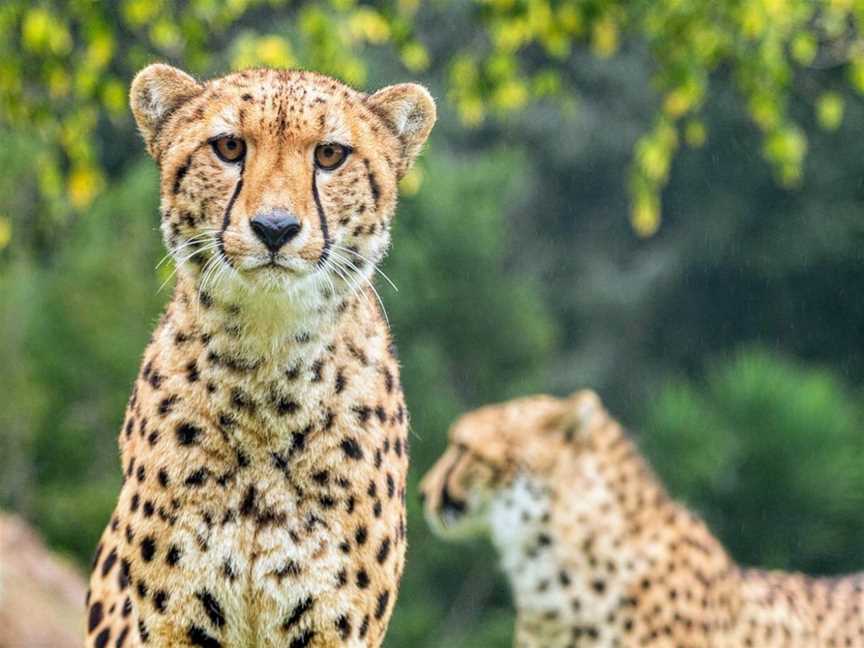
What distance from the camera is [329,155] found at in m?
3.01

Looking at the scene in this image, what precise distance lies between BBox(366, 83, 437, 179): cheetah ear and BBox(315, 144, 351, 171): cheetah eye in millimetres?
239

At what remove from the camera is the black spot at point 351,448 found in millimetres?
3115

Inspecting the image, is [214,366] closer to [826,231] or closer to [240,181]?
[240,181]

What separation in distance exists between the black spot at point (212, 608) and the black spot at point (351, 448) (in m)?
0.37

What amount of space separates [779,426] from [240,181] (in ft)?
32.4

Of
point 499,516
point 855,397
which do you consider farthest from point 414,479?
point 499,516

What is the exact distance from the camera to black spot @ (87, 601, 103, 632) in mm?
3361

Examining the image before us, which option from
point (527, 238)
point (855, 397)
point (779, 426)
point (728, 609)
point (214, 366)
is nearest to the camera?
point (214, 366)

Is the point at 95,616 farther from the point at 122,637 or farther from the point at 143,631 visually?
the point at 143,631

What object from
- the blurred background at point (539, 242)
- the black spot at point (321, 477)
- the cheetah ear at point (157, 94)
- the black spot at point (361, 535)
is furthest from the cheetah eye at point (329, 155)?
the blurred background at point (539, 242)

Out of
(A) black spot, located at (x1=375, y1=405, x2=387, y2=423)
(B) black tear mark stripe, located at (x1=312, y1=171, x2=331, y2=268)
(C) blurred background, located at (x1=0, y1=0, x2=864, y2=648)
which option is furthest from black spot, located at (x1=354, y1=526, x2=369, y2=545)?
(C) blurred background, located at (x1=0, y1=0, x2=864, y2=648)

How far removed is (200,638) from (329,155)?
936 millimetres

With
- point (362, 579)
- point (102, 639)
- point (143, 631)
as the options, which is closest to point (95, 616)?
point (102, 639)

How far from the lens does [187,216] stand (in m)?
3.01
